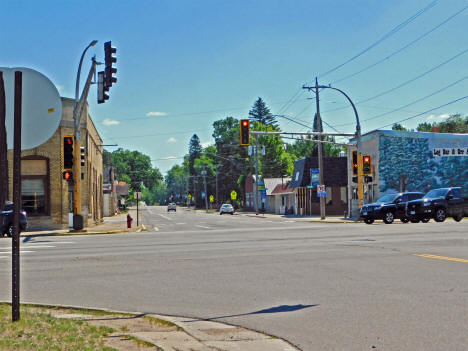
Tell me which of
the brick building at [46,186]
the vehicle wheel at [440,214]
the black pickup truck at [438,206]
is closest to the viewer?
the black pickup truck at [438,206]

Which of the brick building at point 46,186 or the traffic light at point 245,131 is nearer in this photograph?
the traffic light at point 245,131

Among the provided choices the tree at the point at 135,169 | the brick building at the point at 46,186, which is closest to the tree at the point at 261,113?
the tree at the point at 135,169

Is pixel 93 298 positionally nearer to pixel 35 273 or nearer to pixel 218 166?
pixel 35 273

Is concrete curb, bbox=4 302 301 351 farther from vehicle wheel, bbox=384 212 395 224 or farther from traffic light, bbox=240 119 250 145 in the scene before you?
vehicle wheel, bbox=384 212 395 224

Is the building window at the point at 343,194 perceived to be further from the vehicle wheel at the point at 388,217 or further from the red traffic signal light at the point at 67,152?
the red traffic signal light at the point at 67,152

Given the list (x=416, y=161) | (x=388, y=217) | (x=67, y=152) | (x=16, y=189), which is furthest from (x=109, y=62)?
(x=416, y=161)

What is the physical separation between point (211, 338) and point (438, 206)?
2847 centimetres

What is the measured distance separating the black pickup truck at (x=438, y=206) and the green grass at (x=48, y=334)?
28.1m

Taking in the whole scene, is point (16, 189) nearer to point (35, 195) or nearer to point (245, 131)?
point (245, 131)

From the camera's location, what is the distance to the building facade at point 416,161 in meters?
48.5

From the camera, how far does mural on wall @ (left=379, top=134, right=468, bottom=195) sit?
4850 cm

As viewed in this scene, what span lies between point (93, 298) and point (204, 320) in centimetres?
253

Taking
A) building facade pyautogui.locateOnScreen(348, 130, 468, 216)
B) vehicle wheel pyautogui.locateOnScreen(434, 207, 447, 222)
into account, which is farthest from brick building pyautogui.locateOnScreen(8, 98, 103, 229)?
building facade pyautogui.locateOnScreen(348, 130, 468, 216)

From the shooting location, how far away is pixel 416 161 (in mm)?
48875
